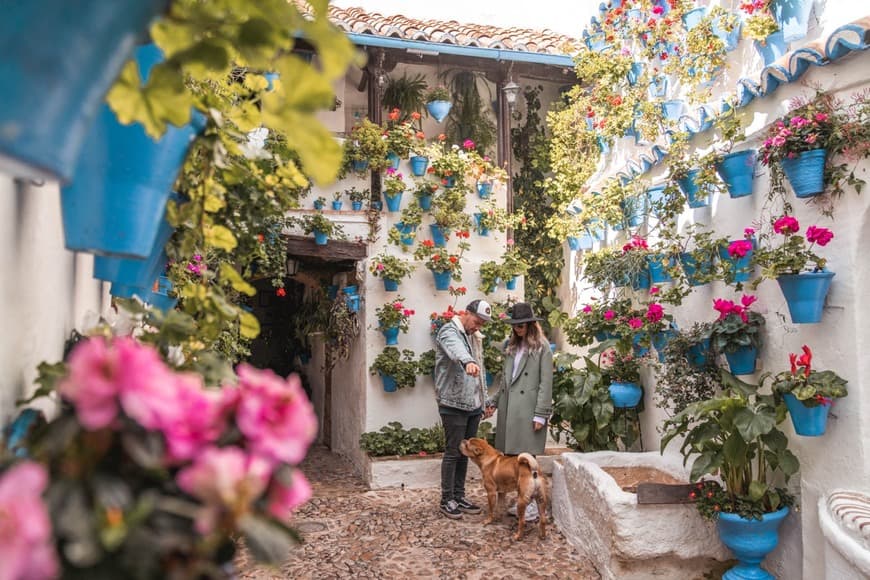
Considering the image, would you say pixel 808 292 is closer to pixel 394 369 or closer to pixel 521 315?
pixel 521 315

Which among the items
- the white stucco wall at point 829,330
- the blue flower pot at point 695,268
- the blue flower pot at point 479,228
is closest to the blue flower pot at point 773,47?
the white stucco wall at point 829,330

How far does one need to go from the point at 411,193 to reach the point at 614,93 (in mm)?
2436

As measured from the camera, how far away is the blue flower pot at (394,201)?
25.0 ft

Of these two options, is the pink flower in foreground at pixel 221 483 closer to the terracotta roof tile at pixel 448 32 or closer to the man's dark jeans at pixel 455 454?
the man's dark jeans at pixel 455 454

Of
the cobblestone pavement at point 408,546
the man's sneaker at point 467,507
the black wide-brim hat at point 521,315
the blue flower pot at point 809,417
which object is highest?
the black wide-brim hat at point 521,315

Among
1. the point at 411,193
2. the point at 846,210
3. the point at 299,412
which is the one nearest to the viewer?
the point at 299,412

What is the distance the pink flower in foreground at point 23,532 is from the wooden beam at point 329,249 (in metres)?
6.83

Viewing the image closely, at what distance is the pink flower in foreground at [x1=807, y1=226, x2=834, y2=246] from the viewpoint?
12.2 ft

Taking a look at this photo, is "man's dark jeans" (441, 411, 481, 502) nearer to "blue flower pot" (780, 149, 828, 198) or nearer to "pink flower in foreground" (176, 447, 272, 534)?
"blue flower pot" (780, 149, 828, 198)

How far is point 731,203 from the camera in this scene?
505cm

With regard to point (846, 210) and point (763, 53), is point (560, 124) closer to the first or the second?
point (763, 53)

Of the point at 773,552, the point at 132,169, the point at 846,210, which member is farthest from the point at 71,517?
the point at 773,552

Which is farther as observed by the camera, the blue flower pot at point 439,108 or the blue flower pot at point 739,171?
the blue flower pot at point 439,108

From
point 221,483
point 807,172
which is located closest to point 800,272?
point 807,172
